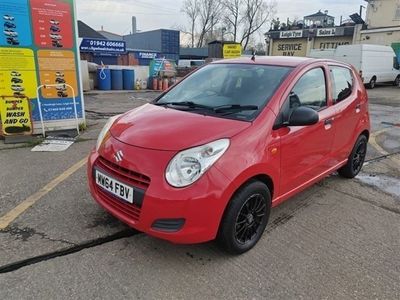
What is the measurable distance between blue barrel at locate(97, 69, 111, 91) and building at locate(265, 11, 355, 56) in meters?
24.1

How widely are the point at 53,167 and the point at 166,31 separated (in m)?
38.6

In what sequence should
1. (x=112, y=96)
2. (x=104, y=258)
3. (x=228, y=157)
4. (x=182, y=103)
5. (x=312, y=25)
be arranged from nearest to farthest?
1. (x=228, y=157)
2. (x=104, y=258)
3. (x=182, y=103)
4. (x=112, y=96)
5. (x=312, y=25)

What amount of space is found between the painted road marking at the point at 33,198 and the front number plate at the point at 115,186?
3.64ft

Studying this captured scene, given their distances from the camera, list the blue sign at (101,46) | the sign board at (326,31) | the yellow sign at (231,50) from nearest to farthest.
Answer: the yellow sign at (231,50) < the blue sign at (101,46) < the sign board at (326,31)

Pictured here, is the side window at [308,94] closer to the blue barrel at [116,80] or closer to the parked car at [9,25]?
the parked car at [9,25]

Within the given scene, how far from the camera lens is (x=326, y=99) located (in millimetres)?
3941

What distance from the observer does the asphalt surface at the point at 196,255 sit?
8.40 ft

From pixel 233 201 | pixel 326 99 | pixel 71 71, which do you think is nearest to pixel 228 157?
pixel 233 201

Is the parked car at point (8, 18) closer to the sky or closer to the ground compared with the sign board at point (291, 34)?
closer to the ground

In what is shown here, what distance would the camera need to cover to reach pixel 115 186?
9.23ft

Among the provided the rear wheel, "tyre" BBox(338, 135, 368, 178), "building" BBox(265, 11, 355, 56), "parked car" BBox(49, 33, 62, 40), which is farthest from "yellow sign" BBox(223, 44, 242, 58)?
"building" BBox(265, 11, 355, 56)

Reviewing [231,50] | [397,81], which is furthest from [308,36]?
[231,50]

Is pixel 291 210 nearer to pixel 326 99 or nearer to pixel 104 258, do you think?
pixel 326 99

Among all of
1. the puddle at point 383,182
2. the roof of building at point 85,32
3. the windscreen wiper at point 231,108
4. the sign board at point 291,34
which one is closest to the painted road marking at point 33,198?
the windscreen wiper at point 231,108
